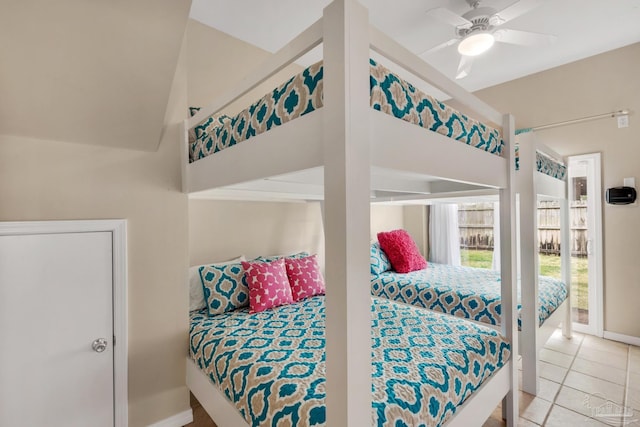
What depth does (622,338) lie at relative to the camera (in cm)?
296

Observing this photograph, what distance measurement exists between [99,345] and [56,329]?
0.22m

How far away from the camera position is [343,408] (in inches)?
32.5

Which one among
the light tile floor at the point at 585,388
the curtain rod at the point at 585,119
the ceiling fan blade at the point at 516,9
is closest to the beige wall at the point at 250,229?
the light tile floor at the point at 585,388

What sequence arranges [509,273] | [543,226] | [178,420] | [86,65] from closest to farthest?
1. [86,65]
2. [509,273]
3. [178,420]
4. [543,226]

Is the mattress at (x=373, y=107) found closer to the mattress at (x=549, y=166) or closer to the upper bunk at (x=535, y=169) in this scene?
the upper bunk at (x=535, y=169)

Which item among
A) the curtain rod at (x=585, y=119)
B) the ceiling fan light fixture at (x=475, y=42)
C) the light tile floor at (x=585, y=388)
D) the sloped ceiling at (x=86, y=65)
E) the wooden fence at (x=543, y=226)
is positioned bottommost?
the light tile floor at (x=585, y=388)

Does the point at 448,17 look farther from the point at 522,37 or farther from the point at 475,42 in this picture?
the point at 522,37

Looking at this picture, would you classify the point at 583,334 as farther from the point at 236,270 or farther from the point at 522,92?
the point at 236,270

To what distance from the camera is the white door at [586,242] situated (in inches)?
123

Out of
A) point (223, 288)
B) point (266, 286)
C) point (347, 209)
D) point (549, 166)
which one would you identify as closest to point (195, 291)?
point (223, 288)

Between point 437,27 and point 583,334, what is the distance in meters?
3.56

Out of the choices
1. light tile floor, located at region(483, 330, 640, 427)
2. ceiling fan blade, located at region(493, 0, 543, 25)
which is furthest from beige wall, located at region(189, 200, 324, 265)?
ceiling fan blade, located at region(493, 0, 543, 25)

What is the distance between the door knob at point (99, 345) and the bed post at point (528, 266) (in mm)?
2760

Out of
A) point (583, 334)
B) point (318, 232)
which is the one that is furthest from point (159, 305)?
point (583, 334)
